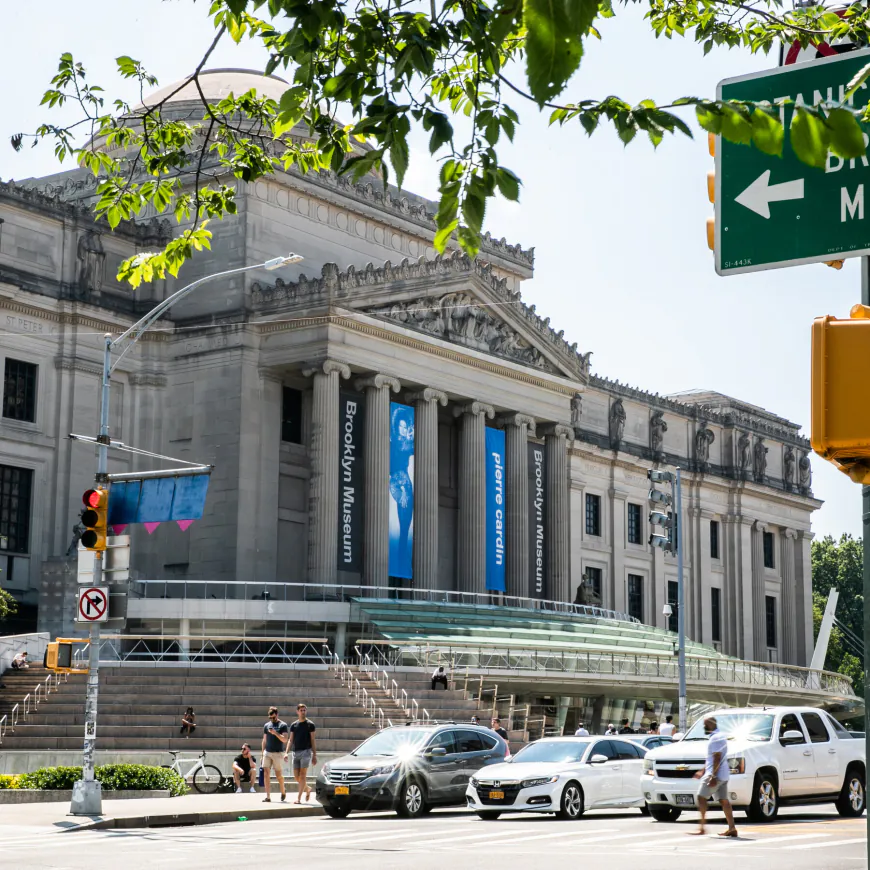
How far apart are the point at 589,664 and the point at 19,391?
2295 cm

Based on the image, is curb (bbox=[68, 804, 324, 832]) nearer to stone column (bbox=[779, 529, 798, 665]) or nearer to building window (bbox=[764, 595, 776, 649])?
building window (bbox=[764, 595, 776, 649])

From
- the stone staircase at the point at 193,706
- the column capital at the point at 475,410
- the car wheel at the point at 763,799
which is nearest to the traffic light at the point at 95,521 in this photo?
the stone staircase at the point at 193,706

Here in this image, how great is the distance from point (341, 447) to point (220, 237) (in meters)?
9.96

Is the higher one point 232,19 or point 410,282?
point 410,282

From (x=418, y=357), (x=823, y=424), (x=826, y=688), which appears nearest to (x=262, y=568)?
(x=418, y=357)

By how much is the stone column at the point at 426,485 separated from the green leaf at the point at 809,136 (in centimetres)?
5232

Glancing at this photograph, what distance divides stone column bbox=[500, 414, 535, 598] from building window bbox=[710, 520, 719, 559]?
2688 cm

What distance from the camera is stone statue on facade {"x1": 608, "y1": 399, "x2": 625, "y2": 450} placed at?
8219 cm

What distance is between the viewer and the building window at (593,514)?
81000 mm

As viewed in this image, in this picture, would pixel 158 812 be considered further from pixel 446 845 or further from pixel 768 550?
pixel 768 550

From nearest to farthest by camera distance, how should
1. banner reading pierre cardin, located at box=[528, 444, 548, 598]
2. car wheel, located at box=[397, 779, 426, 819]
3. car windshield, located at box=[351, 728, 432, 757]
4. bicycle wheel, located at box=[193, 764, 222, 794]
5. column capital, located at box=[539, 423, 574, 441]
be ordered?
car wheel, located at box=[397, 779, 426, 819] < car windshield, located at box=[351, 728, 432, 757] < bicycle wheel, located at box=[193, 764, 222, 794] < banner reading pierre cardin, located at box=[528, 444, 548, 598] < column capital, located at box=[539, 423, 574, 441]

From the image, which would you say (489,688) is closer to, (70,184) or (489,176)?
(70,184)

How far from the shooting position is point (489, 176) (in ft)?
25.5

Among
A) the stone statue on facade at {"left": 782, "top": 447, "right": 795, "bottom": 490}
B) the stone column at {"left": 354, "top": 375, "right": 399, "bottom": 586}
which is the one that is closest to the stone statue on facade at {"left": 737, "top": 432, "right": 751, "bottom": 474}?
the stone statue on facade at {"left": 782, "top": 447, "right": 795, "bottom": 490}
